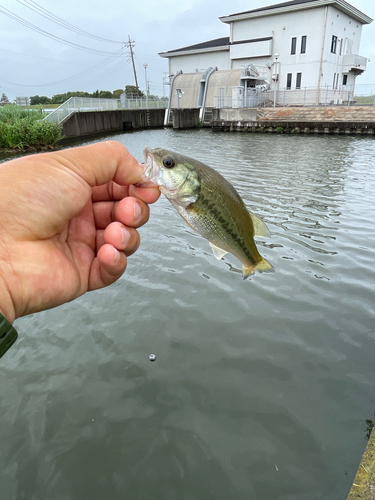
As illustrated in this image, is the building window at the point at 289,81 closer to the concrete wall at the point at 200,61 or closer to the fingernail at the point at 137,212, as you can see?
Answer: the concrete wall at the point at 200,61

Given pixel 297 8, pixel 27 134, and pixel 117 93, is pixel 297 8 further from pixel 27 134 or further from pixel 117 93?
pixel 27 134

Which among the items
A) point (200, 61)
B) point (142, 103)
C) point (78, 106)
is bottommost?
point (78, 106)

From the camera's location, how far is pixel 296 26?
52.1 m

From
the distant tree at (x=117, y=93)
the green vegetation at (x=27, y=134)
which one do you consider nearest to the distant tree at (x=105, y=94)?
the distant tree at (x=117, y=93)

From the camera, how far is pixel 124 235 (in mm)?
2982

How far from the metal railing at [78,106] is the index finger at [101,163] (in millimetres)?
29345

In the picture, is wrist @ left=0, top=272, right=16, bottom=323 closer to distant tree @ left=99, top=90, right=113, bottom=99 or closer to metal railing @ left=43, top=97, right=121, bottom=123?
metal railing @ left=43, top=97, right=121, bottom=123

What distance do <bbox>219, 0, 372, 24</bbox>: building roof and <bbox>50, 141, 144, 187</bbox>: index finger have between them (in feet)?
192

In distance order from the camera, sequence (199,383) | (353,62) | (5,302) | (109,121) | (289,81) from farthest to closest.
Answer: (289,81) < (353,62) < (109,121) < (199,383) < (5,302)

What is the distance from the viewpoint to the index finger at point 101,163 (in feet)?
8.54

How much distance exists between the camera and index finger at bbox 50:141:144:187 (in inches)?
103

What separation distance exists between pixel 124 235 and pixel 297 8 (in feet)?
198

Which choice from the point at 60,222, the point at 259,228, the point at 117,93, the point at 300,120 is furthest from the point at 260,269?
the point at 117,93

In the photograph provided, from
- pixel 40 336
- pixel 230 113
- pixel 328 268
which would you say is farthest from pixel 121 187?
pixel 230 113
